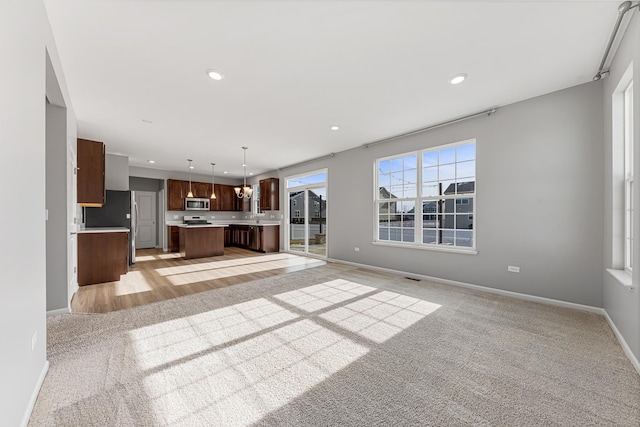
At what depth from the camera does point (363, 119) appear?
162 inches

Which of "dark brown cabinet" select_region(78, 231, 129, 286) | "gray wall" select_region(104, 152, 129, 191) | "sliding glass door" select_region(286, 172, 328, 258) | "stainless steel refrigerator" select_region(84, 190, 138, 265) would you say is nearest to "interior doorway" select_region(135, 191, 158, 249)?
"gray wall" select_region(104, 152, 129, 191)

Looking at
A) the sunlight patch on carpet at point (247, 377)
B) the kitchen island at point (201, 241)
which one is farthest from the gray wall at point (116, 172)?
the sunlight patch on carpet at point (247, 377)

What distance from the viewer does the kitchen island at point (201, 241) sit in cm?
667

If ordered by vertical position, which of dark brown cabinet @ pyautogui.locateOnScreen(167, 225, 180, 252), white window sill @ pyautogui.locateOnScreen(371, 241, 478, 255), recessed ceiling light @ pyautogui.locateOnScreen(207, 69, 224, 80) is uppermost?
recessed ceiling light @ pyautogui.locateOnScreen(207, 69, 224, 80)

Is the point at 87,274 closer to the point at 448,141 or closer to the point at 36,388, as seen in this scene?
the point at 36,388

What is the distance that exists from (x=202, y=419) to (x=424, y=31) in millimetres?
3240

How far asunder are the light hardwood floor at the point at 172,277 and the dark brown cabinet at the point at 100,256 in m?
0.15

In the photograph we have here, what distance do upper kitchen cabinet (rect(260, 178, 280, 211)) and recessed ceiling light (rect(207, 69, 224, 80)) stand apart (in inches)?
212

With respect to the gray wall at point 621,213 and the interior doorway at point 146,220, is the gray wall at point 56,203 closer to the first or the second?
the gray wall at point 621,213

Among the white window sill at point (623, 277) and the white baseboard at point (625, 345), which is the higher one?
the white window sill at point (623, 277)

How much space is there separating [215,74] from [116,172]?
5.36 meters

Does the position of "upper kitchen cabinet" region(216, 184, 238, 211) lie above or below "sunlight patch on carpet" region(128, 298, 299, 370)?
above

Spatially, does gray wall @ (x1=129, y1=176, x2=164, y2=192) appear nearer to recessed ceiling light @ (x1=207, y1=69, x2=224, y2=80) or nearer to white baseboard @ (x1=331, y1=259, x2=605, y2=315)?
recessed ceiling light @ (x1=207, y1=69, x2=224, y2=80)

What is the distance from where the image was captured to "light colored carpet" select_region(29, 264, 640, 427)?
4.89 feet
